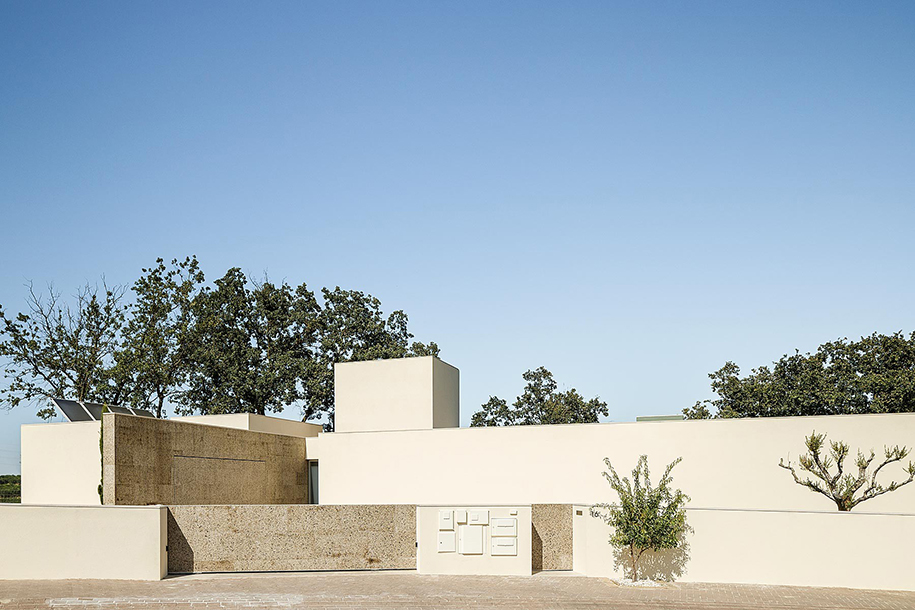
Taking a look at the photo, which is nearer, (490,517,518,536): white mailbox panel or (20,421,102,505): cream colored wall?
(490,517,518,536): white mailbox panel

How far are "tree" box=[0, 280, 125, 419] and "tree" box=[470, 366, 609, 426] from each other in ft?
69.3

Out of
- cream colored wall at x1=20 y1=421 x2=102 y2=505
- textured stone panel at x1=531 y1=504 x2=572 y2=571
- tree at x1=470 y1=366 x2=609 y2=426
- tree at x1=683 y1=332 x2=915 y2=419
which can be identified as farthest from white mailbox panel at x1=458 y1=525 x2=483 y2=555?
tree at x1=470 y1=366 x2=609 y2=426

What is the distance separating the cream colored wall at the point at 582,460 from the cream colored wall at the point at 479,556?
14.9ft

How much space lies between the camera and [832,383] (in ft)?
133

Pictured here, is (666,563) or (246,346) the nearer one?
(666,563)

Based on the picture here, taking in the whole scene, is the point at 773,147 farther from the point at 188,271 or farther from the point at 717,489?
the point at 188,271

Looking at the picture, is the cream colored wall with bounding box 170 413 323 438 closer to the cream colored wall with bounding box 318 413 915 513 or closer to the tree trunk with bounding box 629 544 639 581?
the cream colored wall with bounding box 318 413 915 513

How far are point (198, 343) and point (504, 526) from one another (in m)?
32.4

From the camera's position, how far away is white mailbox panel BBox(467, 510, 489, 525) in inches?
617

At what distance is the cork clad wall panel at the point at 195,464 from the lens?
56.1 ft

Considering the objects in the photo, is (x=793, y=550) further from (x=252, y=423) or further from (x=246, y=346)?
(x=246, y=346)

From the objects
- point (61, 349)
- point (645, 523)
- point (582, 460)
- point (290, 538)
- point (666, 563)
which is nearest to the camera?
point (645, 523)

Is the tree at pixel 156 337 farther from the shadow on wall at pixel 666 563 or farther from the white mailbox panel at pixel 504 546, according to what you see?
the shadow on wall at pixel 666 563

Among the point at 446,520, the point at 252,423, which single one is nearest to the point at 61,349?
the point at 252,423
